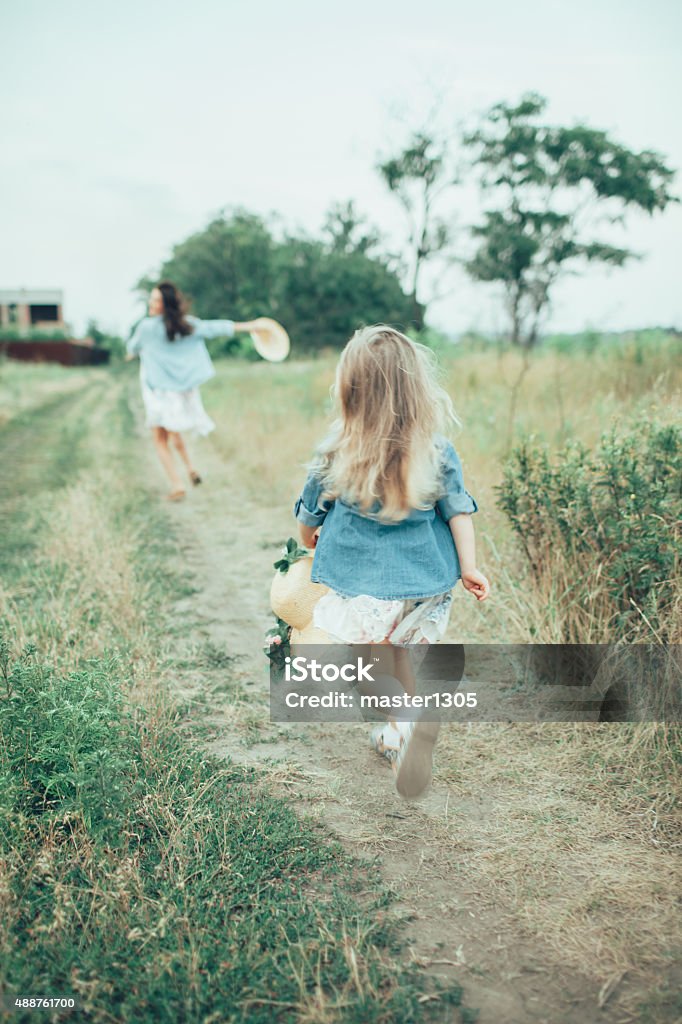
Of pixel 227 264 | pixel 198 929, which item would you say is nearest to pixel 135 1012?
pixel 198 929

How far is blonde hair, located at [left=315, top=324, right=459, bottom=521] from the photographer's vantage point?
262cm

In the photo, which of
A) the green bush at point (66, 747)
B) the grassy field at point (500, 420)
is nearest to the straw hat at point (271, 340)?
the grassy field at point (500, 420)

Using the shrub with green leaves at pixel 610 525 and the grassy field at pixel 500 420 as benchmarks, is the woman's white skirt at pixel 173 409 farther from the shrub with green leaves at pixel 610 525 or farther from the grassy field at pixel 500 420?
the shrub with green leaves at pixel 610 525

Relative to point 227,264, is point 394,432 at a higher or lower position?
lower

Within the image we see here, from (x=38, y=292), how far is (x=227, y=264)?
3357 cm

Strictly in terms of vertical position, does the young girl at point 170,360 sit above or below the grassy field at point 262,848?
above

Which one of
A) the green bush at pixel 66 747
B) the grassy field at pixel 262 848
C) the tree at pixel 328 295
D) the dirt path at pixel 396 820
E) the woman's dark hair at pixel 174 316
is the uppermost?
the tree at pixel 328 295

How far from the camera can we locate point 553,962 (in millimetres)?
1957

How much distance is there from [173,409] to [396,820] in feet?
19.5

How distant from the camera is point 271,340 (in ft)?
18.1

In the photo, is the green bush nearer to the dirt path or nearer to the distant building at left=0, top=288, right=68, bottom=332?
the dirt path

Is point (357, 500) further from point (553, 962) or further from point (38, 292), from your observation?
point (38, 292)

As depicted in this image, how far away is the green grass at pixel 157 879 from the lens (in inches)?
71.2

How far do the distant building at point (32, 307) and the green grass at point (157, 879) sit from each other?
249 feet
